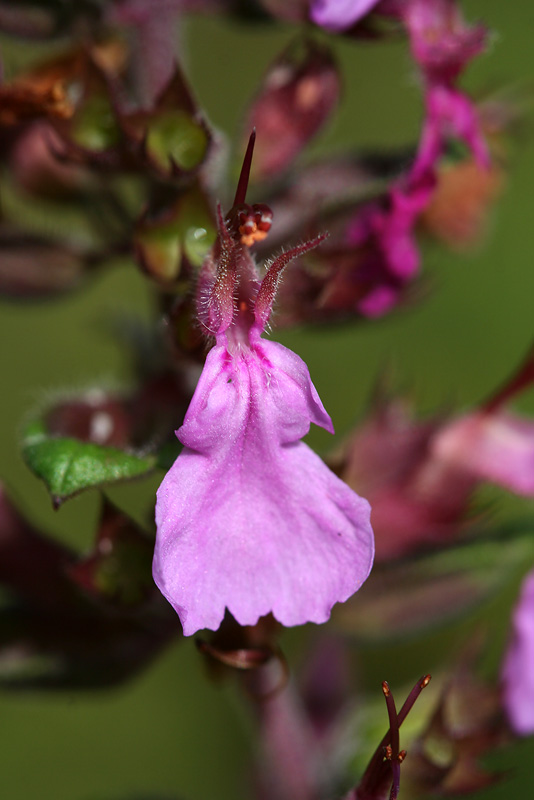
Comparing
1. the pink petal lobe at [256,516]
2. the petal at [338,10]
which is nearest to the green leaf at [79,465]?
the pink petal lobe at [256,516]

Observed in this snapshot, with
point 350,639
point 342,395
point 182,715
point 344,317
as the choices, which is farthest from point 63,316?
point 344,317

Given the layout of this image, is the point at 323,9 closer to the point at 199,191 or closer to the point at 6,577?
the point at 199,191

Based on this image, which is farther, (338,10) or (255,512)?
(338,10)

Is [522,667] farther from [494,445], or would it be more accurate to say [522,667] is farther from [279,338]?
[279,338]

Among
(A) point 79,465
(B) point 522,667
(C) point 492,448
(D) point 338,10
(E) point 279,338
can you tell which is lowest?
(E) point 279,338

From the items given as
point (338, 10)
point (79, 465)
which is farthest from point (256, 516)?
point (338, 10)

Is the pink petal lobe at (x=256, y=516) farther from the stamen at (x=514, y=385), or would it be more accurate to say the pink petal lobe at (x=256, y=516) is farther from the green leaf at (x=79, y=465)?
the stamen at (x=514, y=385)

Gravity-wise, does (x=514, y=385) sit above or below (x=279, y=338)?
above

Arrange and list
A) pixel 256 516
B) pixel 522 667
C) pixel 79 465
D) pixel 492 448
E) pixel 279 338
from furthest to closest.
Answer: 1. pixel 279 338
2. pixel 492 448
3. pixel 522 667
4. pixel 79 465
5. pixel 256 516
